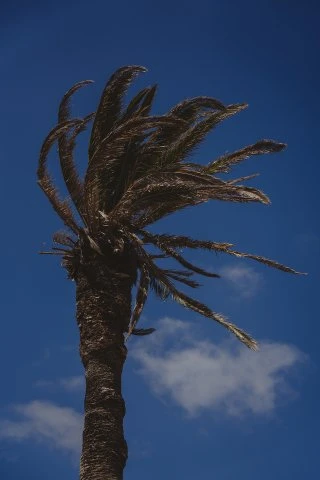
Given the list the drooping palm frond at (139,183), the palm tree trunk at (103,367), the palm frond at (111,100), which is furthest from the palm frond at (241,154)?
the palm tree trunk at (103,367)

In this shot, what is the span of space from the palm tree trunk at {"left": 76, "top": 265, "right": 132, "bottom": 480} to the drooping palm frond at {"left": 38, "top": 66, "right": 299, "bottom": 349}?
459 millimetres

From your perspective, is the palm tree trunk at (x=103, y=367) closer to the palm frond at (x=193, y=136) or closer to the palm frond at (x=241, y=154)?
the palm frond at (x=193, y=136)

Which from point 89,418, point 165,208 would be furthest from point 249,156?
point 89,418

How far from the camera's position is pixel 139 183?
526 inches

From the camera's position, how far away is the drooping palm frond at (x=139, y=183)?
43.9 feet

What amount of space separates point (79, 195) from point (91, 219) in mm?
1162

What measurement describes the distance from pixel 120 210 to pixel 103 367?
3210 mm

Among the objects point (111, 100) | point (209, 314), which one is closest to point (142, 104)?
point (111, 100)

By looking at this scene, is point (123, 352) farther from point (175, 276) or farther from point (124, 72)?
point (124, 72)

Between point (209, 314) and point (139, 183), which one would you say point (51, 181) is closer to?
point (139, 183)

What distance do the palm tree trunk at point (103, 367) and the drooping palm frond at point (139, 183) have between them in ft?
1.51

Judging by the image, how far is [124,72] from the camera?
48.7 ft

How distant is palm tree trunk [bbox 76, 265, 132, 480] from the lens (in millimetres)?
11398

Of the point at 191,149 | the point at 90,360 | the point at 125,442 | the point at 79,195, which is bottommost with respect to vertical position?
the point at 125,442
